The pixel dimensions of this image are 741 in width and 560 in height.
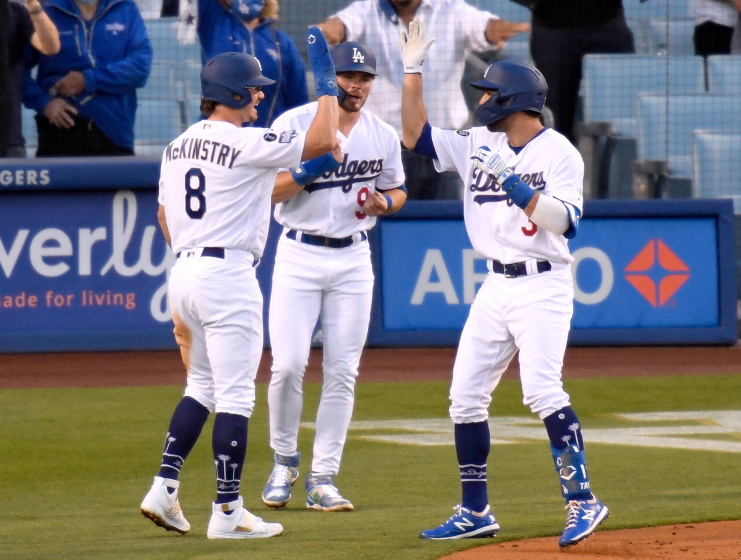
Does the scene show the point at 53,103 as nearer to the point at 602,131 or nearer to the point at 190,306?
the point at 602,131

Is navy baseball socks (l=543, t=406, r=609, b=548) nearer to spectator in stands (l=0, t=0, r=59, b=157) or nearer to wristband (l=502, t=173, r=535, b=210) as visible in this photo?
wristband (l=502, t=173, r=535, b=210)

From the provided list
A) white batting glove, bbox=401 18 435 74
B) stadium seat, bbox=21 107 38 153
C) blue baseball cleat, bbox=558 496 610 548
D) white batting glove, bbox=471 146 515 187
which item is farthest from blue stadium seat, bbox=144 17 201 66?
blue baseball cleat, bbox=558 496 610 548

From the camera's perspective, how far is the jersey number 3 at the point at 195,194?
14.2 ft

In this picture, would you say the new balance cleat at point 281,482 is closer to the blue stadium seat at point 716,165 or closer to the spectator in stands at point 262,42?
the spectator in stands at point 262,42

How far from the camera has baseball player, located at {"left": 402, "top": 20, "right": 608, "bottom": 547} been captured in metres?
4.24

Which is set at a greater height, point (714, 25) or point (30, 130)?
point (714, 25)

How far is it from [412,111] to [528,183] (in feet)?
1.91

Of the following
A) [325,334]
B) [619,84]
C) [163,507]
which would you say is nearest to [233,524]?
[163,507]

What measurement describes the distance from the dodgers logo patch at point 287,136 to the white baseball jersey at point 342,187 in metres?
0.78

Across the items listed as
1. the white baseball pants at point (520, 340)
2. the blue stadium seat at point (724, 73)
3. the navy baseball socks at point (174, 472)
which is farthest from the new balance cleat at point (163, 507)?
the blue stadium seat at point (724, 73)

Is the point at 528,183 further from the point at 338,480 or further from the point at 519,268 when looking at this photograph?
the point at 338,480

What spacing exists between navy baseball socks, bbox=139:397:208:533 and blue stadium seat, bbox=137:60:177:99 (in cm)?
588

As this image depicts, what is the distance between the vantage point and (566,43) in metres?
10.1

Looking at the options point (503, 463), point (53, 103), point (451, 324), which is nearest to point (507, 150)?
point (503, 463)
